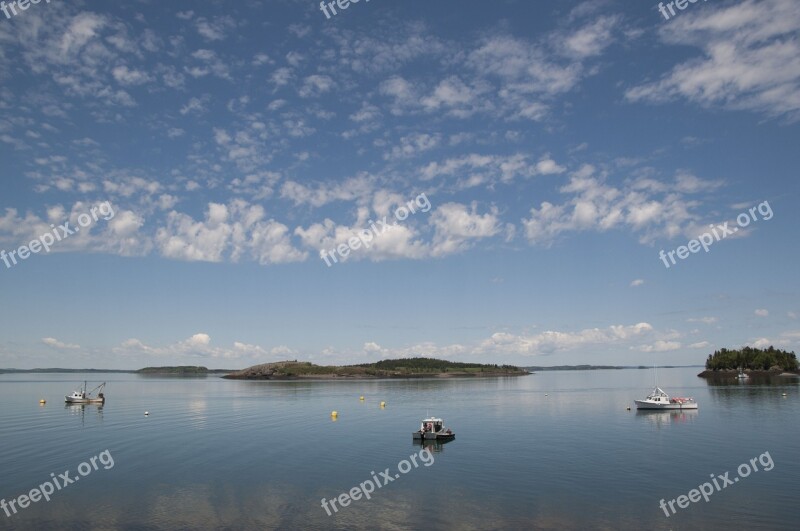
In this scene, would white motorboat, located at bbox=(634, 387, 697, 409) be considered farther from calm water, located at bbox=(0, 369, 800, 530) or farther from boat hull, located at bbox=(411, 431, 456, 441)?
boat hull, located at bbox=(411, 431, 456, 441)

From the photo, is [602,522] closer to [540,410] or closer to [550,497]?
[550,497]

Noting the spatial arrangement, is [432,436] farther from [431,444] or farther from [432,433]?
[431,444]

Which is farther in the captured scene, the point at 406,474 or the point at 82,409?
the point at 82,409

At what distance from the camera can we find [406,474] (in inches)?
1967

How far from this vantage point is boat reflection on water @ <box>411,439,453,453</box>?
208 feet

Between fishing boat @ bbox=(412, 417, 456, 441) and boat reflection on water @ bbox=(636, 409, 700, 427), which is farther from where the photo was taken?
boat reflection on water @ bbox=(636, 409, 700, 427)

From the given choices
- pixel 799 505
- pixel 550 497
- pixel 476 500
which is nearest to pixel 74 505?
pixel 476 500
